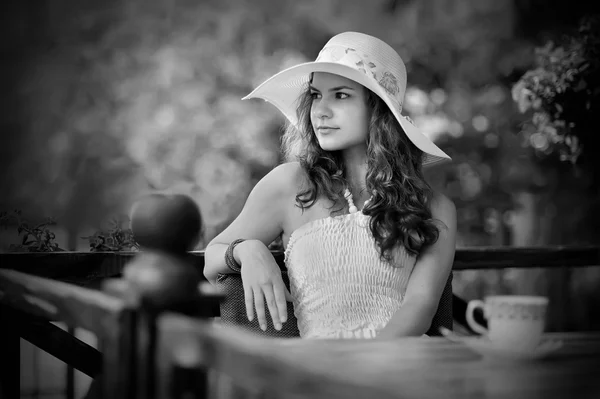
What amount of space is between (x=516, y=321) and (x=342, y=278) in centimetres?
107

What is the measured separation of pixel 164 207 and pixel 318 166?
1511 millimetres

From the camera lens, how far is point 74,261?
90.4 inches

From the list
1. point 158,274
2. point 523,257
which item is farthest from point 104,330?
point 523,257

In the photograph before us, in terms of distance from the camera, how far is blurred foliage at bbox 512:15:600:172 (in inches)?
128

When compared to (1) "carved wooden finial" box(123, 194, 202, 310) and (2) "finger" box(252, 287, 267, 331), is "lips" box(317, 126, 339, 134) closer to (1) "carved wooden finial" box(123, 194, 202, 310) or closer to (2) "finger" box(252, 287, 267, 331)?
(2) "finger" box(252, 287, 267, 331)

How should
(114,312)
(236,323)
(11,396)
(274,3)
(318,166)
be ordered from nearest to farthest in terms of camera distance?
1. (114,312)
2. (11,396)
3. (236,323)
4. (318,166)
5. (274,3)

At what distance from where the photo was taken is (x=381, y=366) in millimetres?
1015

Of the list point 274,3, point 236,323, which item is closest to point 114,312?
point 236,323

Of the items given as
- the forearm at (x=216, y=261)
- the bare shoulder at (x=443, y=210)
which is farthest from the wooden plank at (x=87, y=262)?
the bare shoulder at (x=443, y=210)

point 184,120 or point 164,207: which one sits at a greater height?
point 184,120

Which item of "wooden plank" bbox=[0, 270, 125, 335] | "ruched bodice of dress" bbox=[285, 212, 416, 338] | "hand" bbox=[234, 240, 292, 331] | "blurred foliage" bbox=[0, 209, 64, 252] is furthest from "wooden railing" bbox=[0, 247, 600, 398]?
"ruched bodice of dress" bbox=[285, 212, 416, 338]

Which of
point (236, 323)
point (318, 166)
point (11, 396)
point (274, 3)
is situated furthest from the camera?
point (274, 3)

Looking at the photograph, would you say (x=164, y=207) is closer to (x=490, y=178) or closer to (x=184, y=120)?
(x=184, y=120)

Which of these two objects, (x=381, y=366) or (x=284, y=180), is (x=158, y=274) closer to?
(x=381, y=366)
